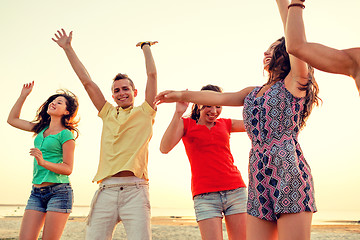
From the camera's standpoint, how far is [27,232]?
5.09 metres

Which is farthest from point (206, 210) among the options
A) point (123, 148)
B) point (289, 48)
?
point (289, 48)

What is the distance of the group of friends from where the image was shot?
2.96 metres

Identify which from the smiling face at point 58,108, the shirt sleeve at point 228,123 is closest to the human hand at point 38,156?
the smiling face at point 58,108

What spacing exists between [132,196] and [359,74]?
296cm

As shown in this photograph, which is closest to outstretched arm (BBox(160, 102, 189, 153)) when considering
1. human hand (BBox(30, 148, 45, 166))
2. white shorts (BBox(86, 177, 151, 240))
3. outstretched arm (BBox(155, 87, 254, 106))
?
white shorts (BBox(86, 177, 151, 240))

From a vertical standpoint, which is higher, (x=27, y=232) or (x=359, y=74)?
(x=359, y=74)

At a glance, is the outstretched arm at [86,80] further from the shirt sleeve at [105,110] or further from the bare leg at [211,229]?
the bare leg at [211,229]

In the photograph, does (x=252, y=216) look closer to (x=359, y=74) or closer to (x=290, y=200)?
(x=290, y=200)

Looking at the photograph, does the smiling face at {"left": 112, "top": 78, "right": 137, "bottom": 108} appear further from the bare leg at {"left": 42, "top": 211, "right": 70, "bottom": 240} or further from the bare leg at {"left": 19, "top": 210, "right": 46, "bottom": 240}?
the bare leg at {"left": 19, "top": 210, "right": 46, "bottom": 240}

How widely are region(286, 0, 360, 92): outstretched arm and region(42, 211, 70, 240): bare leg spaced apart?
3.79 m

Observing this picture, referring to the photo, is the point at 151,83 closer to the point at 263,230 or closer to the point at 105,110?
the point at 105,110

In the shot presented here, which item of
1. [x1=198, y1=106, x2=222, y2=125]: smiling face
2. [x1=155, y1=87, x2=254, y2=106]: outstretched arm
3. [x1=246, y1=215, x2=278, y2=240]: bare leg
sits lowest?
[x1=246, y1=215, x2=278, y2=240]: bare leg

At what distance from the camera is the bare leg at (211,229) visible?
459 cm

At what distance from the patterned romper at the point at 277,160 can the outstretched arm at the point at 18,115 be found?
161 inches
